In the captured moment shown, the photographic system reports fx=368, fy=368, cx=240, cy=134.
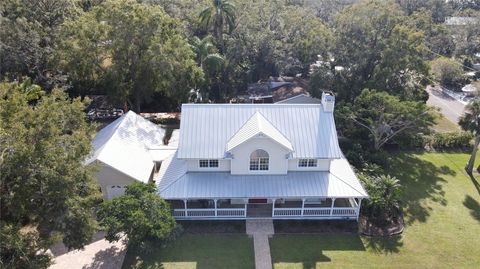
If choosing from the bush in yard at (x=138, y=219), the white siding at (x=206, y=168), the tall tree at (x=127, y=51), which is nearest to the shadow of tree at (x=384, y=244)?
the white siding at (x=206, y=168)

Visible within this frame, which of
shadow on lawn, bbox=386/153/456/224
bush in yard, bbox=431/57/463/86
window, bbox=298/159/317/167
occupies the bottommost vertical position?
shadow on lawn, bbox=386/153/456/224

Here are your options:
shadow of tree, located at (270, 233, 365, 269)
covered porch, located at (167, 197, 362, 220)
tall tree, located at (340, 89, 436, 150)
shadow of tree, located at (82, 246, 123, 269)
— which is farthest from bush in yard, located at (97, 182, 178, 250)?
tall tree, located at (340, 89, 436, 150)

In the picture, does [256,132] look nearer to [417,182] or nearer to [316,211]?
[316,211]

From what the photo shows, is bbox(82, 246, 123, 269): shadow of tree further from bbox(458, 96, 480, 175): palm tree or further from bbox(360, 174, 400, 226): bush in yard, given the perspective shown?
bbox(458, 96, 480, 175): palm tree

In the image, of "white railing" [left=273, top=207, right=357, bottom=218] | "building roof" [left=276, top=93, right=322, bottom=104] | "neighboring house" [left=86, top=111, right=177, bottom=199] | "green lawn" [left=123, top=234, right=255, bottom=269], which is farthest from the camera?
"building roof" [left=276, top=93, right=322, bottom=104]

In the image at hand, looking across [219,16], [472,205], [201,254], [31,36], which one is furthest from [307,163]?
[31,36]

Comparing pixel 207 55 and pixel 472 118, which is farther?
pixel 207 55

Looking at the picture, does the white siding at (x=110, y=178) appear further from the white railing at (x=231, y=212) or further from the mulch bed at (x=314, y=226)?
the mulch bed at (x=314, y=226)
